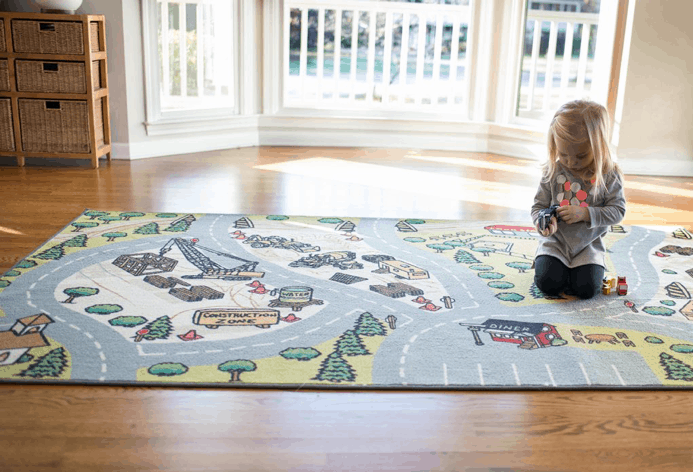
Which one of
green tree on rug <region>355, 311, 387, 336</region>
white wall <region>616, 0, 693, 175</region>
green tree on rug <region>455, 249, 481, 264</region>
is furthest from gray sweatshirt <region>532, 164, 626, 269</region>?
white wall <region>616, 0, 693, 175</region>

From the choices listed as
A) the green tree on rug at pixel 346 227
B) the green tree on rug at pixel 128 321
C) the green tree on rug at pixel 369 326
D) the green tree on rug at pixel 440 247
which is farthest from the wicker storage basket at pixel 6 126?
the green tree on rug at pixel 369 326

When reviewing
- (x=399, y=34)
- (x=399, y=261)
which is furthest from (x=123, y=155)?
(x=399, y=261)

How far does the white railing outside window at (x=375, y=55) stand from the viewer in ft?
15.4

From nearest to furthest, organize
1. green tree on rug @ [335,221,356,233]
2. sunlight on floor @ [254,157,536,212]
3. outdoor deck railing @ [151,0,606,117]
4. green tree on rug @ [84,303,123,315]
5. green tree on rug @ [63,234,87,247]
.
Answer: green tree on rug @ [84,303,123,315]
green tree on rug @ [63,234,87,247]
green tree on rug @ [335,221,356,233]
sunlight on floor @ [254,157,536,212]
outdoor deck railing @ [151,0,606,117]

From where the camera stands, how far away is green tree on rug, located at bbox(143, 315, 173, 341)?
182 centimetres

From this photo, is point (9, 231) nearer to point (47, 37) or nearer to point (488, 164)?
point (47, 37)

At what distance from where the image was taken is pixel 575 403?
62.4 inches

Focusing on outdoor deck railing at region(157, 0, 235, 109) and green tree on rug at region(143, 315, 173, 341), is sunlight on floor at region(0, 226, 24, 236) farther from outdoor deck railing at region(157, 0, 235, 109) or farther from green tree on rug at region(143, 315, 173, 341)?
outdoor deck railing at region(157, 0, 235, 109)

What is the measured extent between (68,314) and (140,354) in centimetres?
34

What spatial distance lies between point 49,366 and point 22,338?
181 millimetres

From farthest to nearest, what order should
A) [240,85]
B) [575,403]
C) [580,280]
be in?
[240,85]
[580,280]
[575,403]

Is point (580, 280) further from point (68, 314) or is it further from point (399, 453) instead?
point (68, 314)

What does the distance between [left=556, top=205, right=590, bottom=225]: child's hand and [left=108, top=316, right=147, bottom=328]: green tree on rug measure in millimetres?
1252

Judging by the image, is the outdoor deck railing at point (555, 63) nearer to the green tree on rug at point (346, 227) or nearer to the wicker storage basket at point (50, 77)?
the green tree on rug at point (346, 227)
